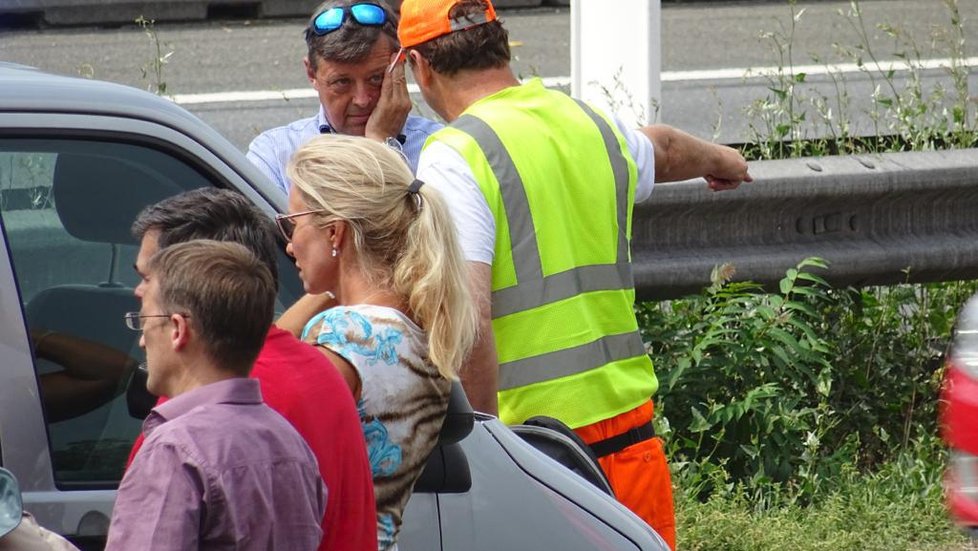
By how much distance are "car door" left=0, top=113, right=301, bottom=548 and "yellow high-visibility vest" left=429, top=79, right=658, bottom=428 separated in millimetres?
793

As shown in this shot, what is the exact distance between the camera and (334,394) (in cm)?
238

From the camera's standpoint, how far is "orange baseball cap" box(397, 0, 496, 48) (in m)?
3.48

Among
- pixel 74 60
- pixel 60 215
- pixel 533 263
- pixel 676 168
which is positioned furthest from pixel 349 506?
pixel 74 60

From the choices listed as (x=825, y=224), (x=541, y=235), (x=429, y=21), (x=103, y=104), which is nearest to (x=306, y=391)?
(x=103, y=104)

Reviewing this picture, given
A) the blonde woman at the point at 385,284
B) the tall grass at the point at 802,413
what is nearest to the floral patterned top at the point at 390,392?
the blonde woman at the point at 385,284

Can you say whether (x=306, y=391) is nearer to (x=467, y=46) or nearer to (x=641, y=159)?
(x=467, y=46)

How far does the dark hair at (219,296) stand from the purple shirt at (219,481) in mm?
54

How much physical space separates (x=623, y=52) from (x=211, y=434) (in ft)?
12.3

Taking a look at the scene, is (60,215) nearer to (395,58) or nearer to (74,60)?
(395,58)

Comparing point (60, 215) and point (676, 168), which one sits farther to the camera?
point (676, 168)

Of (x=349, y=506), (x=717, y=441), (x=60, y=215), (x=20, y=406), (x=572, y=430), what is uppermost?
(x=60, y=215)

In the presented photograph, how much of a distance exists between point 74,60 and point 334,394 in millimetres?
10487

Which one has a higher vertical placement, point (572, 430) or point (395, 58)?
point (395, 58)

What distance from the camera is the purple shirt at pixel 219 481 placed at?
2018 millimetres
